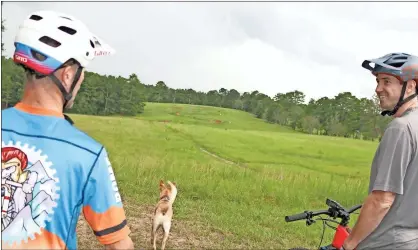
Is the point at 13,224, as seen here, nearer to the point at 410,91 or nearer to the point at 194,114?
the point at 410,91

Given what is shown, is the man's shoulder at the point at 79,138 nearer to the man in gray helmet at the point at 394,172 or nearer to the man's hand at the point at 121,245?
the man's hand at the point at 121,245

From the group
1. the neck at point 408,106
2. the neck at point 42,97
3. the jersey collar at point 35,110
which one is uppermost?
the neck at point 408,106

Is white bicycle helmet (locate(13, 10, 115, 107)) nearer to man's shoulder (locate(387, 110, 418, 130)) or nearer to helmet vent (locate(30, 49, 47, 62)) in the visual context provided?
helmet vent (locate(30, 49, 47, 62))

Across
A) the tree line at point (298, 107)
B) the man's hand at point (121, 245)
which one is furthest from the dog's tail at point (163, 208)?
the tree line at point (298, 107)

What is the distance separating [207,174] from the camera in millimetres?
10008

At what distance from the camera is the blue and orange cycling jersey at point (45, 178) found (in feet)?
4.97

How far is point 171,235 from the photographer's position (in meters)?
6.14

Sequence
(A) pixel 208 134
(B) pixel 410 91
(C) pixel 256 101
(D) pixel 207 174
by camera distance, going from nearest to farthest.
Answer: (B) pixel 410 91, (D) pixel 207 174, (A) pixel 208 134, (C) pixel 256 101

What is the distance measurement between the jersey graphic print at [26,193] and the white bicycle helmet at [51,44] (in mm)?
253

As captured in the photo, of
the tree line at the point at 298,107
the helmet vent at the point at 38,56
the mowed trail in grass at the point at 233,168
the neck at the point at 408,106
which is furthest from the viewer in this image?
the tree line at the point at 298,107

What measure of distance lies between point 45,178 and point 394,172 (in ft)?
5.58

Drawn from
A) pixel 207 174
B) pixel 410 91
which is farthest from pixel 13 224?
pixel 207 174

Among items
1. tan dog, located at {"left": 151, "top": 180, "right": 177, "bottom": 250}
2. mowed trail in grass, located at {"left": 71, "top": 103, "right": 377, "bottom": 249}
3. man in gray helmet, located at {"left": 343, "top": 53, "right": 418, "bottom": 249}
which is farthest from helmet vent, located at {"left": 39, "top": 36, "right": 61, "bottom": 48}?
mowed trail in grass, located at {"left": 71, "top": 103, "right": 377, "bottom": 249}

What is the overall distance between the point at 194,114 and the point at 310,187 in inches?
259
